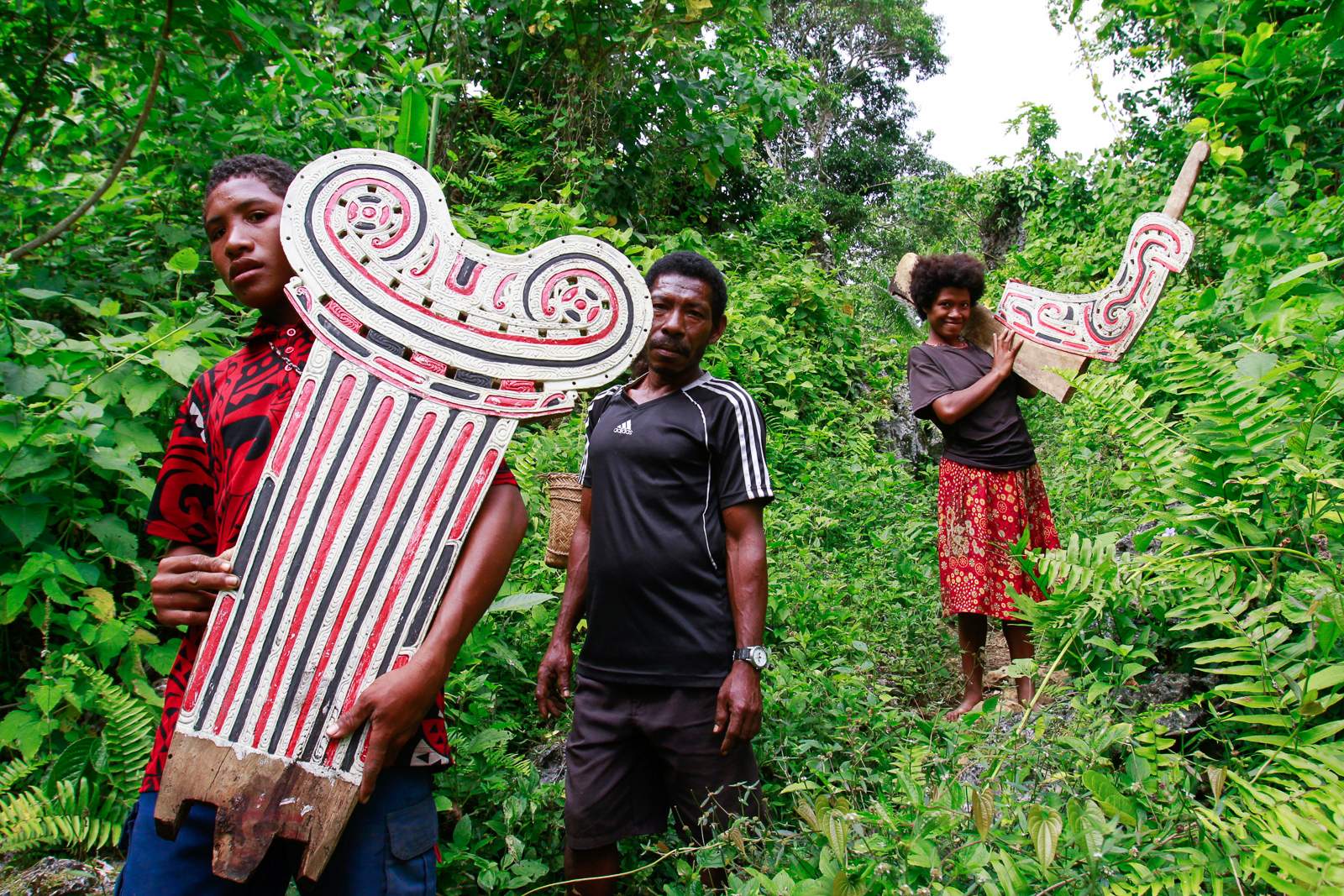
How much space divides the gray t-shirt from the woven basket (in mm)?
1646

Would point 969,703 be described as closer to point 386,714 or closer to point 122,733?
point 386,714

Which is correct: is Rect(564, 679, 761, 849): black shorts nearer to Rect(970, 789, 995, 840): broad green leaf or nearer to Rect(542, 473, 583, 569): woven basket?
Rect(542, 473, 583, 569): woven basket

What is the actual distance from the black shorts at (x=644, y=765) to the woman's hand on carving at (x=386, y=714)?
0.90 m

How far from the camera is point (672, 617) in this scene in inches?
89.1

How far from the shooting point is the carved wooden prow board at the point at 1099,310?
341 centimetres

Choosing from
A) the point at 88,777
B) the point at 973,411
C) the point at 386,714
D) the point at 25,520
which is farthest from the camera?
→ the point at 973,411

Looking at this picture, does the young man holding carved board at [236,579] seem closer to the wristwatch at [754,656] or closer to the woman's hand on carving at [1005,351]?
the wristwatch at [754,656]

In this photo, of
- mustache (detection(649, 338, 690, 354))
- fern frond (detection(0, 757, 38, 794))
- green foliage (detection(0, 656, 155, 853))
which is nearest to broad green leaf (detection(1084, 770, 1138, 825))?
mustache (detection(649, 338, 690, 354))

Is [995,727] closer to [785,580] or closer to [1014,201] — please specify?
[785,580]

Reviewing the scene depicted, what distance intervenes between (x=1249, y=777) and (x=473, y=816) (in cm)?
207

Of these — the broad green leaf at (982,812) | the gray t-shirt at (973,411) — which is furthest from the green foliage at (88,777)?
the gray t-shirt at (973,411)

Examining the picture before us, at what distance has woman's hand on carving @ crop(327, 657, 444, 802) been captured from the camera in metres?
1.43

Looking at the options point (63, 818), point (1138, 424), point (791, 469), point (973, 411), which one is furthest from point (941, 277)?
point (63, 818)

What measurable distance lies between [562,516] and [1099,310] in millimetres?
2320
